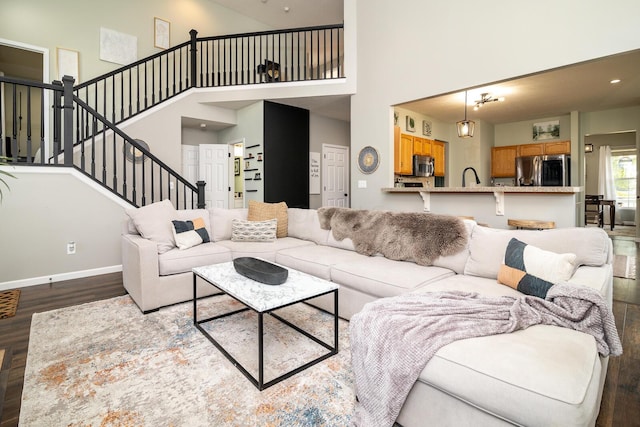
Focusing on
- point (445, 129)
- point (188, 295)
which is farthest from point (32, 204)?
point (445, 129)

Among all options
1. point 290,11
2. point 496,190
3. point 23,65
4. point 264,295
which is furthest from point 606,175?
point 23,65

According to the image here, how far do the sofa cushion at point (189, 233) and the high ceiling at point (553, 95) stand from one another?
3613mm

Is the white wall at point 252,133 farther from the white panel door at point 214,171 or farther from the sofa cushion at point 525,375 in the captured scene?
the sofa cushion at point 525,375

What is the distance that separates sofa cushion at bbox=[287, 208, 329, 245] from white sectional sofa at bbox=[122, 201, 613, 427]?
13 mm

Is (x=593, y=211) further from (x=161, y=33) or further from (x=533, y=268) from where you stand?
(x=161, y=33)

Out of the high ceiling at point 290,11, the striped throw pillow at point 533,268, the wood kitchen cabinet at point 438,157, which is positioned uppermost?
the high ceiling at point 290,11

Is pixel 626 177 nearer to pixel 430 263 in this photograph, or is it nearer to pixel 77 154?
pixel 430 263

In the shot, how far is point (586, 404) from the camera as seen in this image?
0.93m

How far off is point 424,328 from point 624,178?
39.7 ft

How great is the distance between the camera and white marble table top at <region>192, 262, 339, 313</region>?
1.78 metres

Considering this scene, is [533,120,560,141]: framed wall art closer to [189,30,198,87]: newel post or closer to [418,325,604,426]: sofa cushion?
[418,325,604,426]: sofa cushion

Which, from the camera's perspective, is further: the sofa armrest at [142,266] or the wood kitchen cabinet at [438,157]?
the wood kitchen cabinet at [438,157]

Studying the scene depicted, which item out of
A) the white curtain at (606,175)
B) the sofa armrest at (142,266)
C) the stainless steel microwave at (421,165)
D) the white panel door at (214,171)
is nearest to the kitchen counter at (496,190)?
the stainless steel microwave at (421,165)

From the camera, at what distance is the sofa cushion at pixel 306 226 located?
364 cm
